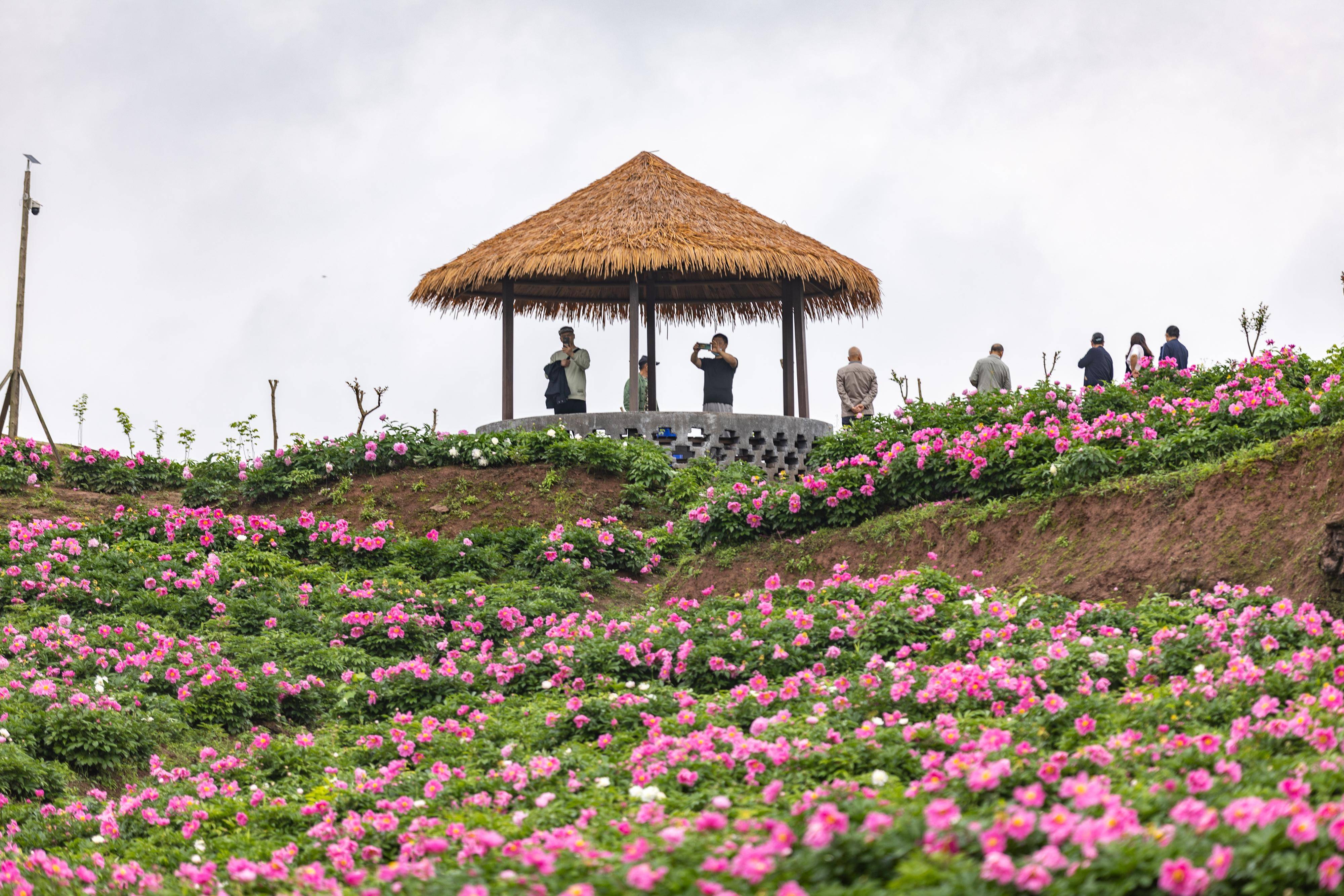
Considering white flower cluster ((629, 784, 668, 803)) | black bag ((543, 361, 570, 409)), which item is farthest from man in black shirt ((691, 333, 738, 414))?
white flower cluster ((629, 784, 668, 803))

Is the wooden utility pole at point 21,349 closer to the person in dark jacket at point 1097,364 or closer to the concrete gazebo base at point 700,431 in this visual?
the concrete gazebo base at point 700,431

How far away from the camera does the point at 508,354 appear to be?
53.9ft

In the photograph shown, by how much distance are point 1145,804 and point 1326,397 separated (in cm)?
643

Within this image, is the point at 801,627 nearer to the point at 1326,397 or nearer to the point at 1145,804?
the point at 1145,804

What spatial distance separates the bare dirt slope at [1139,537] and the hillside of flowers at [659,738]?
32 cm

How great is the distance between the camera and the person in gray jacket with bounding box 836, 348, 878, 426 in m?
15.8

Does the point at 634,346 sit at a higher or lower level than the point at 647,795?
higher

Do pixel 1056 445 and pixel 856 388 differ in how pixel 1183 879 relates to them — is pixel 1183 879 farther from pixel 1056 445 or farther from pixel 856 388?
pixel 856 388

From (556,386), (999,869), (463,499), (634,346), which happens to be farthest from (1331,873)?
(556,386)

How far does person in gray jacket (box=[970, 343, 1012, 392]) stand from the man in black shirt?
306 cm

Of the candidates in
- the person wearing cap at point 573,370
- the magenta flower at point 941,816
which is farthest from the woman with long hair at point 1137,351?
the magenta flower at point 941,816

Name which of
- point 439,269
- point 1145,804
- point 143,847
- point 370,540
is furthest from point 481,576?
point 1145,804

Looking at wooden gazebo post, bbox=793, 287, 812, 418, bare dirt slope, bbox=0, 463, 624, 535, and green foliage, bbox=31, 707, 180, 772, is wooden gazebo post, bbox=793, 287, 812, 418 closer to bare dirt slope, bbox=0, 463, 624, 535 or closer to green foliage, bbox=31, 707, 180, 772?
bare dirt slope, bbox=0, 463, 624, 535

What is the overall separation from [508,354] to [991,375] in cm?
623
